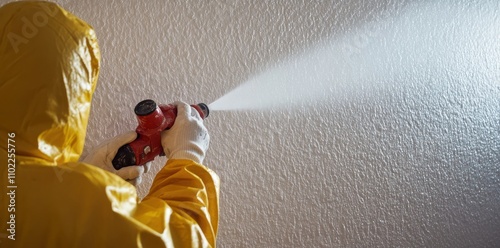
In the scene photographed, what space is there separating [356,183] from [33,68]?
944 millimetres

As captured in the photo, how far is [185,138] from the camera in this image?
1.03 m

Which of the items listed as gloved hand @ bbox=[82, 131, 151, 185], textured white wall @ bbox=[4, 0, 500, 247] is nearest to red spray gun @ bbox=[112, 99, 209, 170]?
gloved hand @ bbox=[82, 131, 151, 185]

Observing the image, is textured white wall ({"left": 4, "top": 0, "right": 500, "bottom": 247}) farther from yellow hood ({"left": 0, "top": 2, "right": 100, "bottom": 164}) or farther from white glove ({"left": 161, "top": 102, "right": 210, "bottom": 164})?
yellow hood ({"left": 0, "top": 2, "right": 100, "bottom": 164})

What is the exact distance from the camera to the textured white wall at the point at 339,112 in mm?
1231

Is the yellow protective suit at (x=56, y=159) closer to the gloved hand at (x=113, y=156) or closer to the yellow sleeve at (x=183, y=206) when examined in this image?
the yellow sleeve at (x=183, y=206)

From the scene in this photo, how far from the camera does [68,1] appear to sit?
3.70 feet

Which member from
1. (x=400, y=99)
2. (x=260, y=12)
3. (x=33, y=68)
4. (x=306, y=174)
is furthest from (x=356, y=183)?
(x=33, y=68)

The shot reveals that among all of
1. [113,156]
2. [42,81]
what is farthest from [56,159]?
[113,156]

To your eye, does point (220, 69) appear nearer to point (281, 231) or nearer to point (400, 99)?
point (281, 231)

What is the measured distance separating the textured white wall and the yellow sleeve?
0.28m

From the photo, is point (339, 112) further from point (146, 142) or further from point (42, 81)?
point (42, 81)

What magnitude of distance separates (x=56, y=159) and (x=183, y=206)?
19 centimetres

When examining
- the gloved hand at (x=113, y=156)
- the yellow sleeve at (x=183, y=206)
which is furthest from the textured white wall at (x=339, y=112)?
the yellow sleeve at (x=183, y=206)

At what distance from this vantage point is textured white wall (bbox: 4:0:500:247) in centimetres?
123
